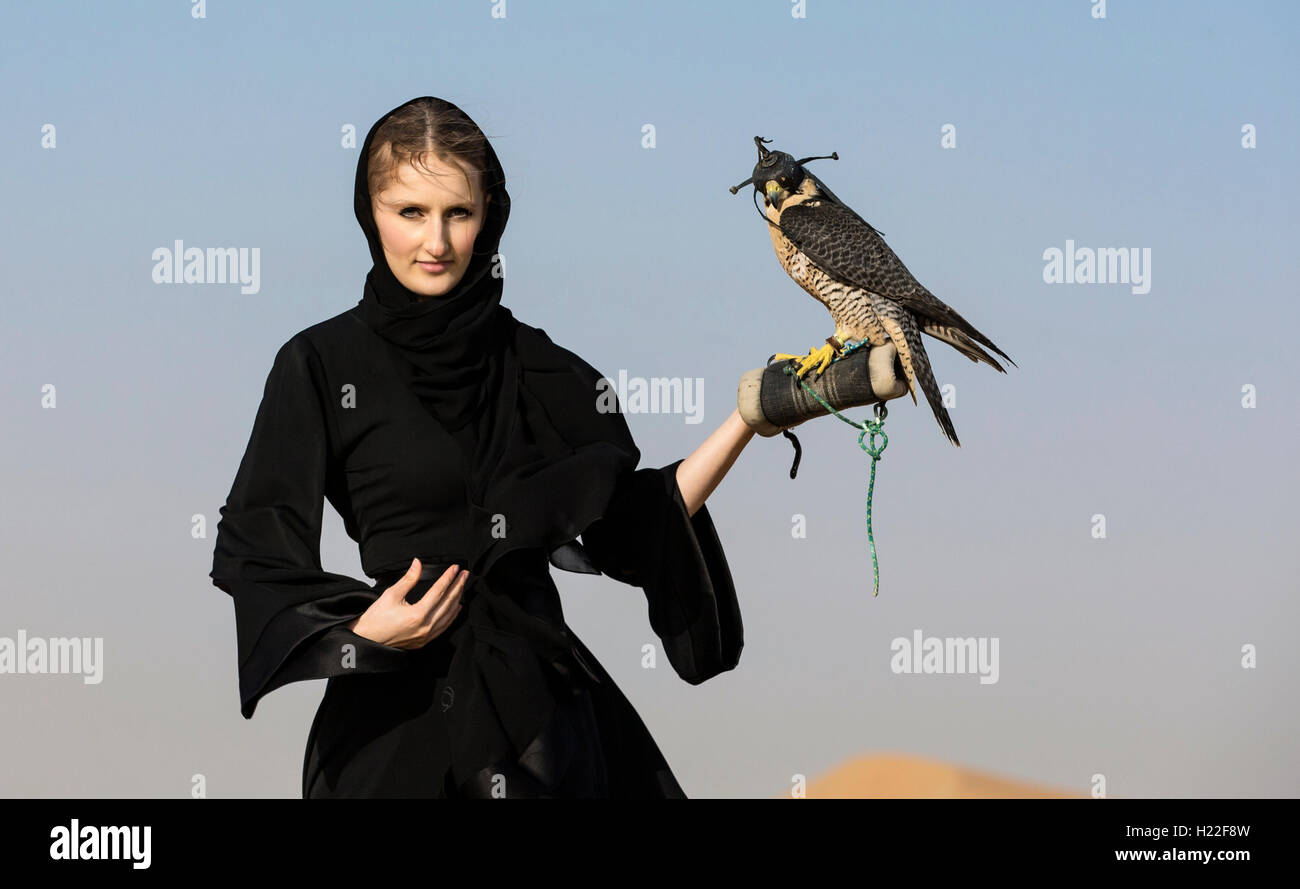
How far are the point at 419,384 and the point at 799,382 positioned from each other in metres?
1.00

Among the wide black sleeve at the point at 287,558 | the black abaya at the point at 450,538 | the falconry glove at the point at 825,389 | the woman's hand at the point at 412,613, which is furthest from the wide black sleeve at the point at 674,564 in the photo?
the wide black sleeve at the point at 287,558

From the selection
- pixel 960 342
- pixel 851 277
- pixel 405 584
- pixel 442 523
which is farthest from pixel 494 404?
pixel 960 342

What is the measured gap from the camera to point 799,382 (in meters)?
3.72

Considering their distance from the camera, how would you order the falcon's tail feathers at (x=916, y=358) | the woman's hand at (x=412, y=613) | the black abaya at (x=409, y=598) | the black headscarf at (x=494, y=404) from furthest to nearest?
the falcon's tail feathers at (x=916, y=358) → the black headscarf at (x=494, y=404) → the black abaya at (x=409, y=598) → the woman's hand at (x=412, y=613)

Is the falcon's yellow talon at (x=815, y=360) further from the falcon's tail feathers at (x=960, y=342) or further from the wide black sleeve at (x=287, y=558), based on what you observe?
the wide black sleeve at (x=287, y=558)

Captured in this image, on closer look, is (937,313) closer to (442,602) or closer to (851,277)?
(851,277)

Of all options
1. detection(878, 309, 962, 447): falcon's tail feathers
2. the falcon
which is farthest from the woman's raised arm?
detection(878, 309, 962, 447): falcon's tail feathers

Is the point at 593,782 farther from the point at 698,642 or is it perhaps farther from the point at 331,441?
the point at 331,441

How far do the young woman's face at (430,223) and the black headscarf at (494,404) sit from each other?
0.12ft

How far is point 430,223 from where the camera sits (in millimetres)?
3680

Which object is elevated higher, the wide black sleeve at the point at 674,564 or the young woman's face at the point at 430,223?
the young woman's face at the point at 430,223

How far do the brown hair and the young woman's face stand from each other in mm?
20

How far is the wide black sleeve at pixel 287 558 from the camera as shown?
344 cm

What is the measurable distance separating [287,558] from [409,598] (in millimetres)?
321
